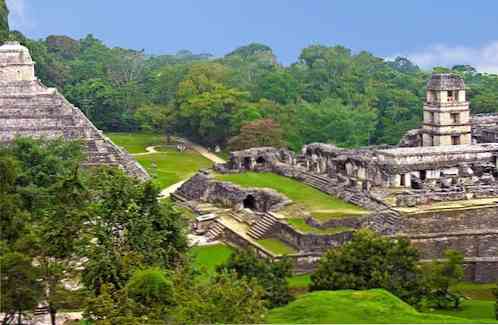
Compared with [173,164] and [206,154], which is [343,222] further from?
[206,154]

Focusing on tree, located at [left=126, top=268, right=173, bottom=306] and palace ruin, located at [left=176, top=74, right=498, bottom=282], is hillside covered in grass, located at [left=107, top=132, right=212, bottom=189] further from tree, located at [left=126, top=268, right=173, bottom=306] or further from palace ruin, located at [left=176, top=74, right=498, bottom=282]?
tree, located at [left=126, top=268, right=173, bottom=306]

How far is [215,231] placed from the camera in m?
43.9

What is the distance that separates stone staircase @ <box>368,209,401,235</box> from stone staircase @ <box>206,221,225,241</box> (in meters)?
6.48

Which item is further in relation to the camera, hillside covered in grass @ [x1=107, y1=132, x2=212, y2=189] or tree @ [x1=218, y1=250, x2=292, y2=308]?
hillside covered in grass @ [x1=107, y1=132, x2=212, y2=189]

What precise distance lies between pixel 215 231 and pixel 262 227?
2.42m

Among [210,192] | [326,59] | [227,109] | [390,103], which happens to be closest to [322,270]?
[210,192]

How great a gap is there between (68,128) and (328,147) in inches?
466

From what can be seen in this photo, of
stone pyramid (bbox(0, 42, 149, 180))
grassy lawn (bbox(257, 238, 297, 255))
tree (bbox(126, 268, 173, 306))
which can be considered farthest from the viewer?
stone pyramid (bbox(0, 42, 149, 180))

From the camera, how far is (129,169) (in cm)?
4831

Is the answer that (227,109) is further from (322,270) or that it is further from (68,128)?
(322,270)

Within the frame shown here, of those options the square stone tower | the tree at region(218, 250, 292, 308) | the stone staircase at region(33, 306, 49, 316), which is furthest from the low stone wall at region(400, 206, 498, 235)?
the stone staircase at region(33, 306, 49, 316)

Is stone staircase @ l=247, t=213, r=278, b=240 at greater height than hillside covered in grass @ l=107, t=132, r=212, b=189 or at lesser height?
lesser

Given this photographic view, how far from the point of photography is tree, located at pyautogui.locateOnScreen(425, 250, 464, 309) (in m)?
33.5

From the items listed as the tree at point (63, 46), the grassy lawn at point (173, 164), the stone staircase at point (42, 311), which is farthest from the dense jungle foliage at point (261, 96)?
the stone staircase at point (42, 311)
